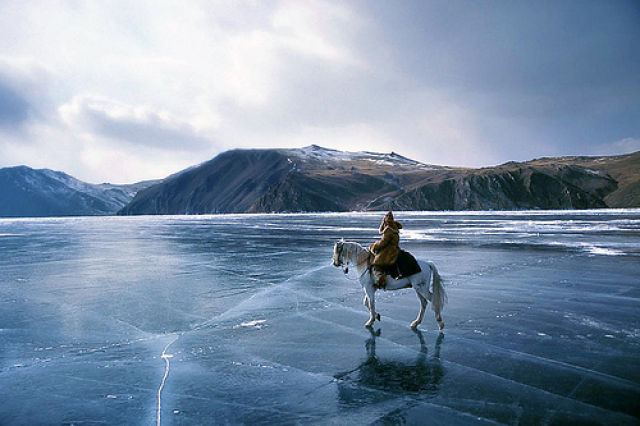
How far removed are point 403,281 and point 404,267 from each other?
13.5 inches

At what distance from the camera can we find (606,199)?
138 meters

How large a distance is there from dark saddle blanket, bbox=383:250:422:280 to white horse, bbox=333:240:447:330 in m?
0.13

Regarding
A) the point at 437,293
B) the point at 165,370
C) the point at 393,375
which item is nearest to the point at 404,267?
the point at 437,293

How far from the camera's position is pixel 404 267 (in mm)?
7945

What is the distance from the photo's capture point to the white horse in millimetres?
8047

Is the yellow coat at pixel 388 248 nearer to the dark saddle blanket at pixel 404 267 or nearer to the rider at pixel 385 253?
the rider at pixel 385 253

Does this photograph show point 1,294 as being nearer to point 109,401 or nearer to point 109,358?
point 109,358

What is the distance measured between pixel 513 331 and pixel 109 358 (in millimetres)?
7905

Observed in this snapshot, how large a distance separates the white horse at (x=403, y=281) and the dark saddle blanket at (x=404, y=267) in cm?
13

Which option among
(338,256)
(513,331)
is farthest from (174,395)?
(513,331)

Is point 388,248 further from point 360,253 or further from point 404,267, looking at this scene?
point 360,253

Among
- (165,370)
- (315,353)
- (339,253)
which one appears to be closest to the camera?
(165,370)

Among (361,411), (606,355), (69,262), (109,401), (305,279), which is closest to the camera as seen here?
(361,411)

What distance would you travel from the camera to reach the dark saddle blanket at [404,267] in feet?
26.0
